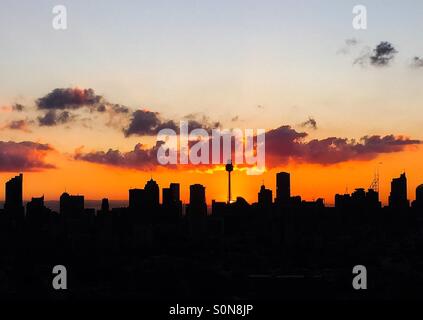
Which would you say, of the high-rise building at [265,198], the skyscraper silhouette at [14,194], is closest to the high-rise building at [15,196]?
the skyscraper silhouette at [14,194]

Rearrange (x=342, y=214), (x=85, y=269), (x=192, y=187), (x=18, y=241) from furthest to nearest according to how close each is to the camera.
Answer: (x=342, y=214), (x=192, y=187), (x=18, y=241), (x=85, y=269)

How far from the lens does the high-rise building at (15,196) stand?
551ft

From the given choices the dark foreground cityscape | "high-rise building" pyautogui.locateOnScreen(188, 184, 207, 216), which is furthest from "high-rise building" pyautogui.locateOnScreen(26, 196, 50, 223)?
"high-rise building" pyautogui.locateOnScreen(188, 184, 207, 216)

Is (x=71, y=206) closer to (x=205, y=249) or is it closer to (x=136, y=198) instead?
(x=136, y=198)

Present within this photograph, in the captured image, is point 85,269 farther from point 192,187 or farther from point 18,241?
point 192,187

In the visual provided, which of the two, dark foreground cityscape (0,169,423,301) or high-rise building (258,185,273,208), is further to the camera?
high-rise building (258,185,273,208)

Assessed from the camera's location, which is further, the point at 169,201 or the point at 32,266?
the point at 169,201

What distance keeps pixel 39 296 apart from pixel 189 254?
43214 millimetres

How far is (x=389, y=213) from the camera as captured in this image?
198 m

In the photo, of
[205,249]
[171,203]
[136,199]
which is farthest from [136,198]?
[205,249]

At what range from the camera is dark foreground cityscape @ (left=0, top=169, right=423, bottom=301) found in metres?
134

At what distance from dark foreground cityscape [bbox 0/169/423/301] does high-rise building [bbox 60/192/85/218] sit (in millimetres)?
322

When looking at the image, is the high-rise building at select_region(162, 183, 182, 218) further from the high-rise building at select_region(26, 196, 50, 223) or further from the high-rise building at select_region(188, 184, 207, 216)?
the high-rise building at select_region(26, 196, 50, 223)

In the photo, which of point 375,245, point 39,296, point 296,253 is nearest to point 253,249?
point 296,253
